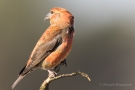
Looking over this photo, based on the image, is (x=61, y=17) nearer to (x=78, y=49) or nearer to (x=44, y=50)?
(x=44, y=50)

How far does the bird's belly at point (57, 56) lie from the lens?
24.7 feet

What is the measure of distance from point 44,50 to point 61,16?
0.59m

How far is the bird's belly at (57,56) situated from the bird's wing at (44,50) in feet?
0.38

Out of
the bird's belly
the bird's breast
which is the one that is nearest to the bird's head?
the bird's breast

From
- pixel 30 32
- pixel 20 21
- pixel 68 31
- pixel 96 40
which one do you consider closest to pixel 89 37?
pixel 96 40

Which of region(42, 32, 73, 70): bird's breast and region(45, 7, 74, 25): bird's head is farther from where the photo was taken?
region(45, 7, 74, 25): bird's head

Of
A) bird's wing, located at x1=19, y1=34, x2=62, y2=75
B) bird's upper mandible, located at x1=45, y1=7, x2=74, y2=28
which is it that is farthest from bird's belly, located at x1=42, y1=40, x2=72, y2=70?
bird's upper mandible, located at x1=45, y1=7, x2=74, y2=28

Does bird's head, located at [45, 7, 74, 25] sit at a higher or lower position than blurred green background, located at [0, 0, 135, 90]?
higher

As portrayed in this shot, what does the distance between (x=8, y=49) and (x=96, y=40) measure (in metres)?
3.39

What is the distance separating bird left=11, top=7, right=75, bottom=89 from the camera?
7.59m

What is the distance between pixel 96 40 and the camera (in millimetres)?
19922

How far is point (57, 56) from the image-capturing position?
7559mm

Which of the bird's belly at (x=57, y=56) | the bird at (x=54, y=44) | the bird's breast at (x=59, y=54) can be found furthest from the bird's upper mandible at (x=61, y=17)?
the bird's belly at (x=57, y=56)

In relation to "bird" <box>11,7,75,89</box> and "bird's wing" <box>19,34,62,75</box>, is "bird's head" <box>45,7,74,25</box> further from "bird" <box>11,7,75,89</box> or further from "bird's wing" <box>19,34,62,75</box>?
"bird's wing" <box>19,34,62,75</box>
